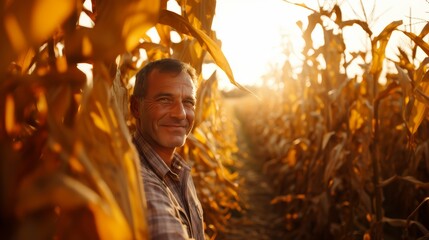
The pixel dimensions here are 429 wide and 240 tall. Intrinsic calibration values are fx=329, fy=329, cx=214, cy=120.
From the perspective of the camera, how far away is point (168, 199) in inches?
44.8

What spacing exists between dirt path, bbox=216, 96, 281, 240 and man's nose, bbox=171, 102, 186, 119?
135 centimetres

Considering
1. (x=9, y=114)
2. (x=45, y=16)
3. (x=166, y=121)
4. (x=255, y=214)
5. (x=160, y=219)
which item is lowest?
(x=255, y=214)

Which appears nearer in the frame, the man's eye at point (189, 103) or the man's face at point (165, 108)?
the man's face at point (165, 108)

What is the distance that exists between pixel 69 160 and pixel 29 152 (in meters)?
0.18

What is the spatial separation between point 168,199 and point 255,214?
3.41 metres

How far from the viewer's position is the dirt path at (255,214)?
3.65 metres

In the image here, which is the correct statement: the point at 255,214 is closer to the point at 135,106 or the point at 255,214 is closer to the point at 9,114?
the point at 135,106

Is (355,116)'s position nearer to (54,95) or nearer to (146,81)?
(146,81)

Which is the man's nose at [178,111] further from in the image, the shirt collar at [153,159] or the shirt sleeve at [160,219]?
the shirt sleeve at [160,219]

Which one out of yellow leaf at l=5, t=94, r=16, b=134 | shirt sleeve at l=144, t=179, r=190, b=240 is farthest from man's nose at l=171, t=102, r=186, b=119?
yellow leaf at l=5, t=94, r=16, b=134

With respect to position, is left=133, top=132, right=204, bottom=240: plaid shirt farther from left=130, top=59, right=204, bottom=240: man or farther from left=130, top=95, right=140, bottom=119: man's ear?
left=130, top=95, right=140, bottom=119: man's ear

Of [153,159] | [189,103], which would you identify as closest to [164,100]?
[189,103]

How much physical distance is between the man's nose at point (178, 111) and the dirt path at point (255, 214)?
135 cm

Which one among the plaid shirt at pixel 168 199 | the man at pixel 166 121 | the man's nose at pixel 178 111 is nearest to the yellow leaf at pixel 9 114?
the plaid shirt at pixel 168 199
